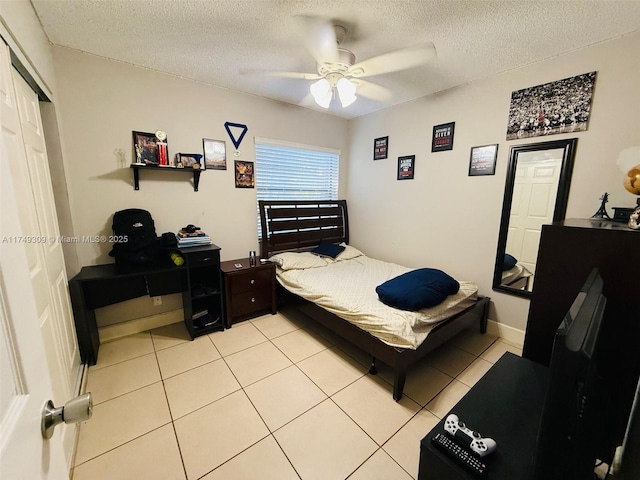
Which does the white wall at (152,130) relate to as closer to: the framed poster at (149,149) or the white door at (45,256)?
the framed poster at (149,149)

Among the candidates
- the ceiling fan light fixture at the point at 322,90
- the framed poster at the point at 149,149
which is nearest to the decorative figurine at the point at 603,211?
the ceiling fan light fixture at the point at 322,90

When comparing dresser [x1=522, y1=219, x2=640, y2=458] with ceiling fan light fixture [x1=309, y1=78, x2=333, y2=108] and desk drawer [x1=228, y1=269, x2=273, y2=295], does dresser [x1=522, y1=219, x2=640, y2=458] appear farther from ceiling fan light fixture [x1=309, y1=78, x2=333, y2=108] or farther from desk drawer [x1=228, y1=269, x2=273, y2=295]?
desk drawer [x1=228, y1=269, x2=273, y2=295]

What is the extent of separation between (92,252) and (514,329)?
13.4ft

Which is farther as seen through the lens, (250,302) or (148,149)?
(250,302)

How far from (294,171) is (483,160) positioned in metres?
2.25

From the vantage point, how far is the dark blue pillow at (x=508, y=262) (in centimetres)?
255

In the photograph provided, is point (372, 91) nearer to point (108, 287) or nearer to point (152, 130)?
point (152, 130)

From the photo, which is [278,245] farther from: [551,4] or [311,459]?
[551,4]

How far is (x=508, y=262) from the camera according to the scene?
2.58 m

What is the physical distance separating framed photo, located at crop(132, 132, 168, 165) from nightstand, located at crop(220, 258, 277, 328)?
48.7 inches

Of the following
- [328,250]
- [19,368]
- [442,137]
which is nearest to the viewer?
[19,368]

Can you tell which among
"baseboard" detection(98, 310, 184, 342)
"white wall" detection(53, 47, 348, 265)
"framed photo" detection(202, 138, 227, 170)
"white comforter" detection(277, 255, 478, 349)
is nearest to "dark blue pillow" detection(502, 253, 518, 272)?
"white comforter" detection(277, 255, 478, 349)

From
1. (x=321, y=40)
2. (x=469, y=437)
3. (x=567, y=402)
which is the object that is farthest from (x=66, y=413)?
(x=321, y=40)


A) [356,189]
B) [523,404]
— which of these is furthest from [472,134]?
[523,404]
